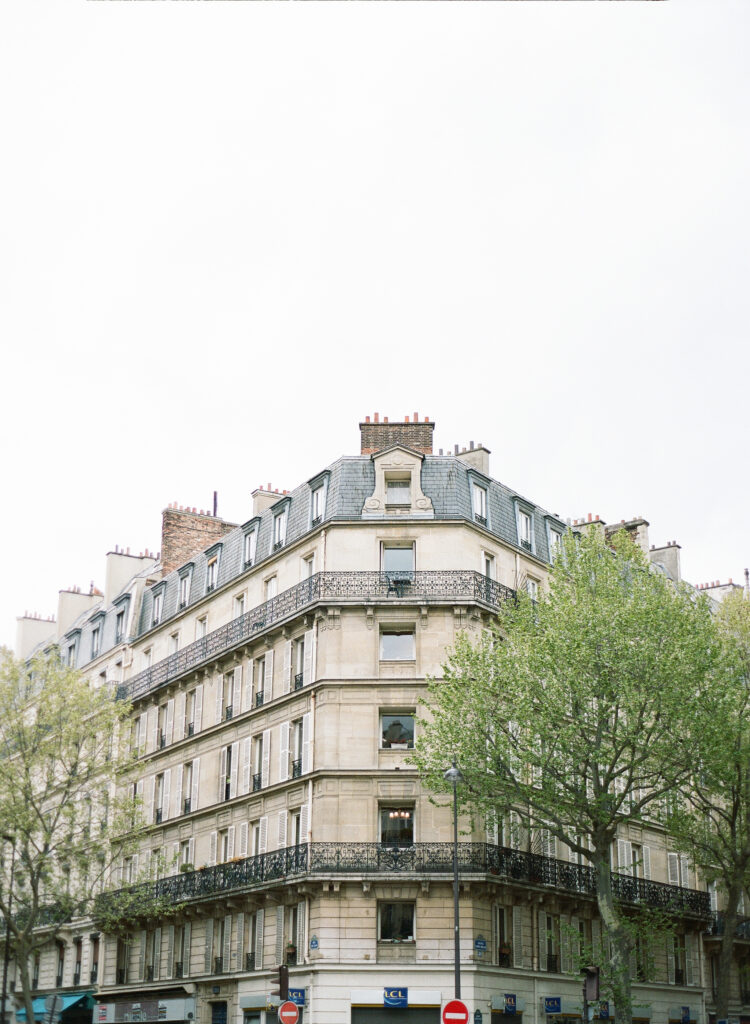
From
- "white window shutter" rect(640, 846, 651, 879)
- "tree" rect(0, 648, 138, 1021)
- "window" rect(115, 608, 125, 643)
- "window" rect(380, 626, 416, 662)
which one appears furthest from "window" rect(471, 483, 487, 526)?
"window" rect(115, 608, 125, 643)

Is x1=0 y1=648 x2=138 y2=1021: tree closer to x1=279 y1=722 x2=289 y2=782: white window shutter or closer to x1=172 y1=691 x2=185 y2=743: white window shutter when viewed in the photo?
x1=172 y1=691 x2=185 y2=743: white window shutter

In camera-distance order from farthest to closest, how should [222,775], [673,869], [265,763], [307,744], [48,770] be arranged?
[673,869] → [222,775] → [265,763] → [48,770] → [307,744]

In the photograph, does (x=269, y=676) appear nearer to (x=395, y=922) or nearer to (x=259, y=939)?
(x=259, y=939)

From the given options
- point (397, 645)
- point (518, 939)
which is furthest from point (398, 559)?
point (518, 939)

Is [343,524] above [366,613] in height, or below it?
above

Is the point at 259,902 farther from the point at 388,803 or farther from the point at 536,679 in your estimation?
the point at 536,679

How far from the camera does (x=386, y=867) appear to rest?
32.6 metres

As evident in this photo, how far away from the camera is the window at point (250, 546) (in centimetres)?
4091

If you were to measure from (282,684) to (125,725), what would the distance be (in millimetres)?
5153

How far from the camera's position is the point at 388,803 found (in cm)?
3356

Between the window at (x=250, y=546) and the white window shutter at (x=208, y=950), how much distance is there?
1094 centimetres

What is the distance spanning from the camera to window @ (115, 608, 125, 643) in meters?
48.7

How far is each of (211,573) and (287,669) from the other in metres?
7.48

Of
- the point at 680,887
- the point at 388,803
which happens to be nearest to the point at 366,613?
the point at 388,803
